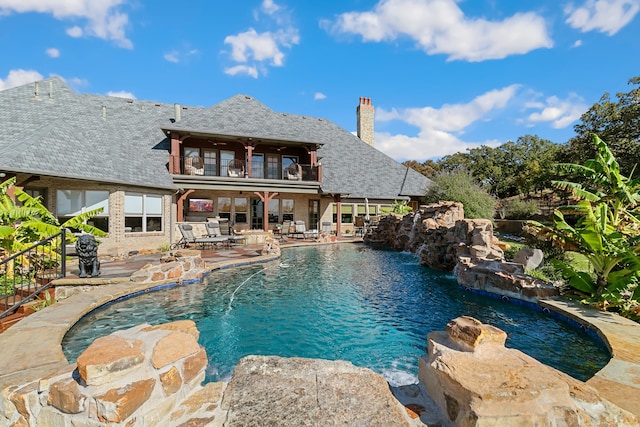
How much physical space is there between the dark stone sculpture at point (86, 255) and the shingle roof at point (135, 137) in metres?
5.76

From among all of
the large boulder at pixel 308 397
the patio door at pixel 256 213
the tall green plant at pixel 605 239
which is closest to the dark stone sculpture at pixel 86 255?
the large boulder at pixel 308 397

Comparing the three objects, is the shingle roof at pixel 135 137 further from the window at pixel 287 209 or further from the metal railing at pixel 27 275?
the metal railing at pixel 27 275

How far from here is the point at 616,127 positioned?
2009 centimetres

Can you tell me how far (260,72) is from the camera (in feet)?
68.2

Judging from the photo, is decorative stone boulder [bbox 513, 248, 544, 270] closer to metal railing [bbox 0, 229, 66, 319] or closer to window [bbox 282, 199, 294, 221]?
metal railing [bbox 0, 229, 66, 319]

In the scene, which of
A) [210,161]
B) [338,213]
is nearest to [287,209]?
[338,213]

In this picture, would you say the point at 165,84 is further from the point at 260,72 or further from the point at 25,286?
the point at 25,286

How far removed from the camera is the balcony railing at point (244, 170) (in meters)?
18.4

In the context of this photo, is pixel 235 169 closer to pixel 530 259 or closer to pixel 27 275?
pixel 27 275

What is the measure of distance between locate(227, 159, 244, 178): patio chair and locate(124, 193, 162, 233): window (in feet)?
15.9

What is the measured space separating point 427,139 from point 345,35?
55.5 m

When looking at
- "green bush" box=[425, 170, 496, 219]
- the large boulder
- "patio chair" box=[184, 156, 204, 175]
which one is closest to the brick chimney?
"green bush" box=[425, 170, 496, 219]

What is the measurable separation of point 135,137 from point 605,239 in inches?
867

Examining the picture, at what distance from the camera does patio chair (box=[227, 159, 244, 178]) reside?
1927cm
